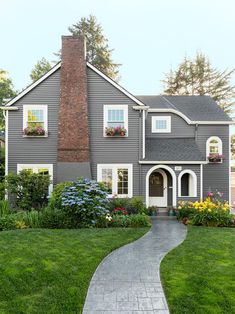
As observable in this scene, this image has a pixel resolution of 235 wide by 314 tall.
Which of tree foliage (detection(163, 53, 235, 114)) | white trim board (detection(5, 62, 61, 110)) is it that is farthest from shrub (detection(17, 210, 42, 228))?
tree foliage (detection(163, 53, 235, 114))

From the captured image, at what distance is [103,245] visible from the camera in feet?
24.5

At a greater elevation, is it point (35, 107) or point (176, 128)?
point (35, 107)

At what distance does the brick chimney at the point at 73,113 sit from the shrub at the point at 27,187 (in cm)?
127

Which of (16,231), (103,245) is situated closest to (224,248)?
(103,245)

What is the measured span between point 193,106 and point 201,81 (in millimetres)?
14761

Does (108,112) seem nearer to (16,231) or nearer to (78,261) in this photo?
(16,231)

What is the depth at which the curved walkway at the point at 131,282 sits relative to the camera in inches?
164

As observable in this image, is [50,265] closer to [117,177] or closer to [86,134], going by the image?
[117,177]

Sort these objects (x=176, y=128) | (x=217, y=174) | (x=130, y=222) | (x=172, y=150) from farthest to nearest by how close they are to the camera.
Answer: (x=176, y=128), (x=217, y=174), (x=172, y=150), (x=130, y=222)

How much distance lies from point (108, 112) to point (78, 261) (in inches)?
375

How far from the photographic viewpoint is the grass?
13.7 ft

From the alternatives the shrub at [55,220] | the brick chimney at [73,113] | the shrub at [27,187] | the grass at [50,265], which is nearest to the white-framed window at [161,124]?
the brick chimney at [73,113]

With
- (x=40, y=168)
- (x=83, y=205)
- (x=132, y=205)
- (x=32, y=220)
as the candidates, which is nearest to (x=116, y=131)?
(x=132, y=205)

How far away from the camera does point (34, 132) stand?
1357 centimetres
